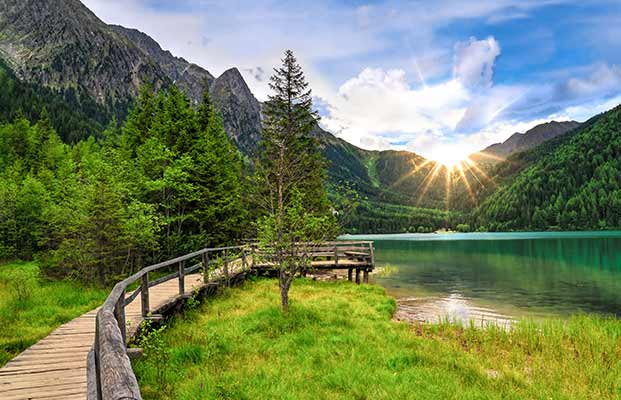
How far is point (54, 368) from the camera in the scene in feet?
23.1

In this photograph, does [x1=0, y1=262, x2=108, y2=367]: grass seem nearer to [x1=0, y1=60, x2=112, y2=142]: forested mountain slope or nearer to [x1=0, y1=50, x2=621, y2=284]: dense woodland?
[x1=0, y1=50, x2=621, y2=284]: dense woodland

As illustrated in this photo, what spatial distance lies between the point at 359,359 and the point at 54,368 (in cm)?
673

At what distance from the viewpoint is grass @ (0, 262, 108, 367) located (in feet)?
31.8

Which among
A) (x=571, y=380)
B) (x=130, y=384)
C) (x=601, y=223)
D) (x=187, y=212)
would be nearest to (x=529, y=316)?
(x=571, y=380)

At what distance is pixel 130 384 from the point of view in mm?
2350

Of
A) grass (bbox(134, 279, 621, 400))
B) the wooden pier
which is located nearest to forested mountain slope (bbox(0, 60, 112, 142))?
the wooden pier

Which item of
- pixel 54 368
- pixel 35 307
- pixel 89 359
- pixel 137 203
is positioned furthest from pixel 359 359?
pixel 137 203

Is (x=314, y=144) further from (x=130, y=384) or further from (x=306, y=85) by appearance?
(x=130, y=384)

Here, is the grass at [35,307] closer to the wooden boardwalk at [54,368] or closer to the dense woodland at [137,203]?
the wooden boardwalk at [54,368]

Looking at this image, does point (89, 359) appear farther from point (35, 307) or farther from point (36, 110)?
point (36, 110)

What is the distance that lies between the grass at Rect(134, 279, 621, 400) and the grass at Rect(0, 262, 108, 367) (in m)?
3.36

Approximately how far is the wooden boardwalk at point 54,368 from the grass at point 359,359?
130 cm

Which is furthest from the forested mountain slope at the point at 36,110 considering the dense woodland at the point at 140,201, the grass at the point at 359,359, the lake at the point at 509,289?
the grass at the point at 359,359

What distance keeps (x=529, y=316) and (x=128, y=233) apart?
75.0 ft
